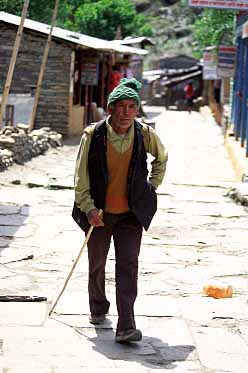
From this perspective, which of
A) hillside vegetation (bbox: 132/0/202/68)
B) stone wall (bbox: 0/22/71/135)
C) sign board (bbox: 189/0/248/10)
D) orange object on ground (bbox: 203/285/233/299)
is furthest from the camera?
hillside vegetation (bbox: 132/0/202/68)

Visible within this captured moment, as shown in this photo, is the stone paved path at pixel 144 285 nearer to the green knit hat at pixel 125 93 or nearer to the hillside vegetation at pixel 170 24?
the green knit hat at pixel 125 93

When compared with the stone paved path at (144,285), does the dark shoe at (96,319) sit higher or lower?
higher

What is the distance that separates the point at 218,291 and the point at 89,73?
1691 centimetres

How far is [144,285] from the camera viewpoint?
6.79 meters

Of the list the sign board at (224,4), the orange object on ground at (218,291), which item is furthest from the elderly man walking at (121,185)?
the sign board at (224,4)

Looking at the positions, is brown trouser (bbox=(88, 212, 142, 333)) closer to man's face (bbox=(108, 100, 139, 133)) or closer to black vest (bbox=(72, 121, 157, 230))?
black vest (bbox=(72, 121, 157, 230))

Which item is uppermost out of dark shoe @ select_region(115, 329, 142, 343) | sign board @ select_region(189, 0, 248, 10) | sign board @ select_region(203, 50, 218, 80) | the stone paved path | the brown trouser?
sign board @ select_region(189, 0, 248, 10)

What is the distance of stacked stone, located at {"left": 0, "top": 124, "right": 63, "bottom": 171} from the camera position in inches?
551

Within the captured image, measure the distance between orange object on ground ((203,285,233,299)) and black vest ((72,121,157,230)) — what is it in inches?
58.7

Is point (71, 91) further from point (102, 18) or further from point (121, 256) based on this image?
point (102, 18)

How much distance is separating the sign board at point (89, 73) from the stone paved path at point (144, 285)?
393 inches

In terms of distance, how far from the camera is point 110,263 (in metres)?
7.47

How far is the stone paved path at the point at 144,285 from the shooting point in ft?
16.0

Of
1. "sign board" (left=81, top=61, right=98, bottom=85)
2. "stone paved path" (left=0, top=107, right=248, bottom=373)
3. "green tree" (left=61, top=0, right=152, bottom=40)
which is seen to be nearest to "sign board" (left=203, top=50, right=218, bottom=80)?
"green tree" (left=61, top=0, right=152, bottom=40)
